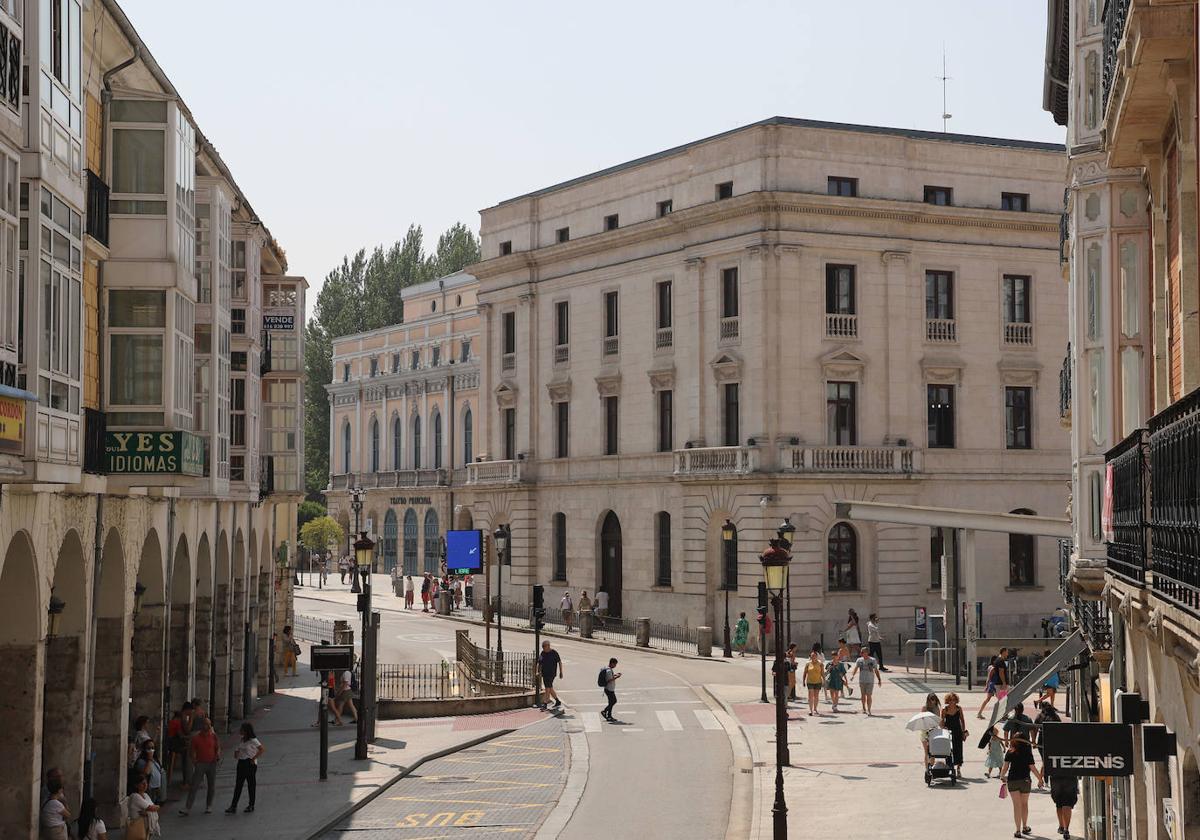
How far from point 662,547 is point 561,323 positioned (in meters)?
11.3

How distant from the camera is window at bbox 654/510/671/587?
58.7 m

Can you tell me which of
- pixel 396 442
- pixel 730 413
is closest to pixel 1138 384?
pixel 730 413

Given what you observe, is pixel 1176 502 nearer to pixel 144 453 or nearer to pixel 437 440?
pixel 144 453

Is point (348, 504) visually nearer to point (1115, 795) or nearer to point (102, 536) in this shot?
point (102, 536)

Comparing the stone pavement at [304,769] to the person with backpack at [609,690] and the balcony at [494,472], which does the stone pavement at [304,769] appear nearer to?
the person with backpack at [609,690]

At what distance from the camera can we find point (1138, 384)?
16500 millimetres

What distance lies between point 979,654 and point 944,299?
17.3 metres

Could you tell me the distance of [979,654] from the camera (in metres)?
42.5

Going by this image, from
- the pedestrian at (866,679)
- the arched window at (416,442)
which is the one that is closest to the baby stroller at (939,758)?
the pedestrian at (866,679)

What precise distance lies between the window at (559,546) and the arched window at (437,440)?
3116 cm

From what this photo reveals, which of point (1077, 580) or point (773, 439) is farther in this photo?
point (773, 439)

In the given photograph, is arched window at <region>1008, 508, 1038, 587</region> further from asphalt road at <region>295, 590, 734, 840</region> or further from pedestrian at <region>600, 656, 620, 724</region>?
pedestrian at <region>600, 656, 620, 724</region>

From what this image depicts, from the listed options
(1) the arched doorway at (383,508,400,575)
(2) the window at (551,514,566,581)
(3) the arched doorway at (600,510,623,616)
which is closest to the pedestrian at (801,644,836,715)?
(3) the arched doorway at (600,510,623,616)

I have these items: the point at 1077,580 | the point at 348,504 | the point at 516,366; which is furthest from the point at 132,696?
the point at 348,504
